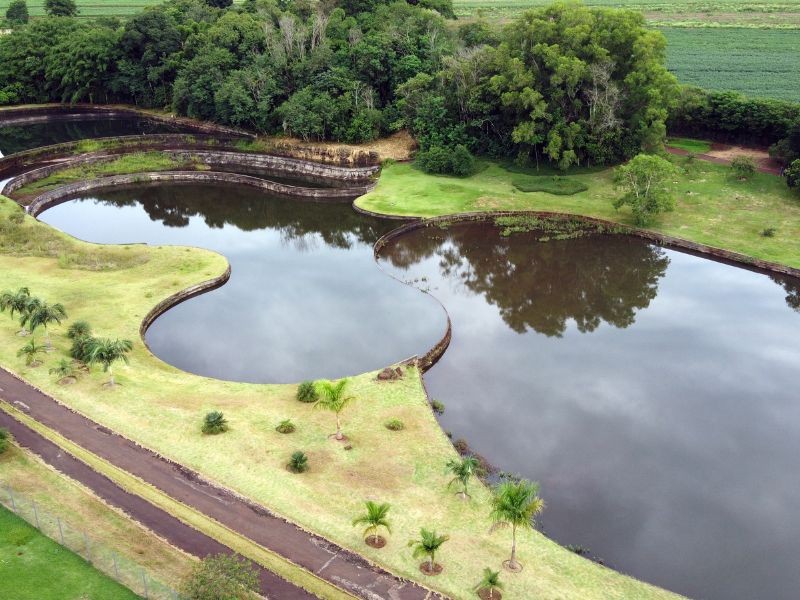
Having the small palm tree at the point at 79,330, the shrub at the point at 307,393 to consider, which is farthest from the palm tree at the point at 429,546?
the small palm tree at the point at 79,330

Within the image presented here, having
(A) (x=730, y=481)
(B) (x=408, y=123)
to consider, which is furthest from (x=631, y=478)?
(B) (x=408, y=123)

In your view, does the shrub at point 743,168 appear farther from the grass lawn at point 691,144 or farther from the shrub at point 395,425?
the shrub at point 395,425

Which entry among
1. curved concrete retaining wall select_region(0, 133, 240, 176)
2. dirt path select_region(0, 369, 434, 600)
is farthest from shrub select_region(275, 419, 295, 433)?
curved concrete retaining wall select_region(0, 133, 240, 176)

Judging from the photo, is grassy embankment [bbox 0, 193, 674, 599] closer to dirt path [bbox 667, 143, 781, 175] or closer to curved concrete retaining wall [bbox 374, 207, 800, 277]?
curved concrete retaining wall [bbox 374, 207, 800, 277]

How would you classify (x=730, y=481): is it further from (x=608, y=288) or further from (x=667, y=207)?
(x=667, y=207)

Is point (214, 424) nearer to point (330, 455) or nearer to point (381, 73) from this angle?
point (330, 455)

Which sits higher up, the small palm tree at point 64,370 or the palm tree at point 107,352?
the palm tree at point 107,352
